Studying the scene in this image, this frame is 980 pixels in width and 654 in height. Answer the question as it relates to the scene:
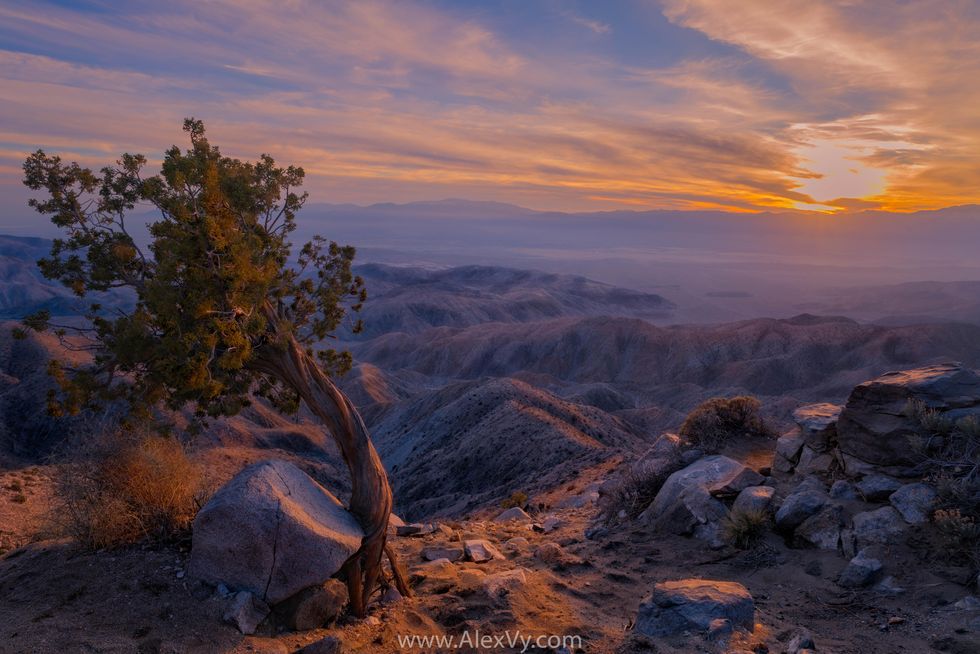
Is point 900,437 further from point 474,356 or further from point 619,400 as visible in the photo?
point 474,356

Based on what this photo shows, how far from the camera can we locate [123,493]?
8.00 meters

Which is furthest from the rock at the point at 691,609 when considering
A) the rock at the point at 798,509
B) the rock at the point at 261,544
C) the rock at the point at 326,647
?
the rock at the point at 261,544

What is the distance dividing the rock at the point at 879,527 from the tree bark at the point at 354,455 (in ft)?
22.3

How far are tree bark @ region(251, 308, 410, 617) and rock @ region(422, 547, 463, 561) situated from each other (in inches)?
64.3

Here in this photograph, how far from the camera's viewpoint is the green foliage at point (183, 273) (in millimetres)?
7160

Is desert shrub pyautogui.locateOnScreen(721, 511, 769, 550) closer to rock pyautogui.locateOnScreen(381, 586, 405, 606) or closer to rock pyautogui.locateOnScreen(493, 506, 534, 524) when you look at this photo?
rock pyautogui.locateOnScreen(381, 586, 405, 606)

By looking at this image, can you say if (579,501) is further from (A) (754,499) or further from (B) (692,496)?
(A) (754,499)

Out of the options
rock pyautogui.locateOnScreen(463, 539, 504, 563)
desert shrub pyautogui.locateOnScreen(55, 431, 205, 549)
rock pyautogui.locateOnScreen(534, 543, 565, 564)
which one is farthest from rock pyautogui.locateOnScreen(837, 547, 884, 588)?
desert shrub pyautogui.locateOnScreen(55, 431, 205, 549)

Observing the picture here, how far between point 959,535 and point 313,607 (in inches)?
333

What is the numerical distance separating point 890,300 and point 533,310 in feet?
298

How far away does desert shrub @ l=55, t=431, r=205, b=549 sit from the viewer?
7.84 metres

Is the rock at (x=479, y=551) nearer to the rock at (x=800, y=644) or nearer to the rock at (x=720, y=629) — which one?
the rock at (x=720, y=629)

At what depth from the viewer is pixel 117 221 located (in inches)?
328

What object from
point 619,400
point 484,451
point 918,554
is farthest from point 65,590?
point 619,400
